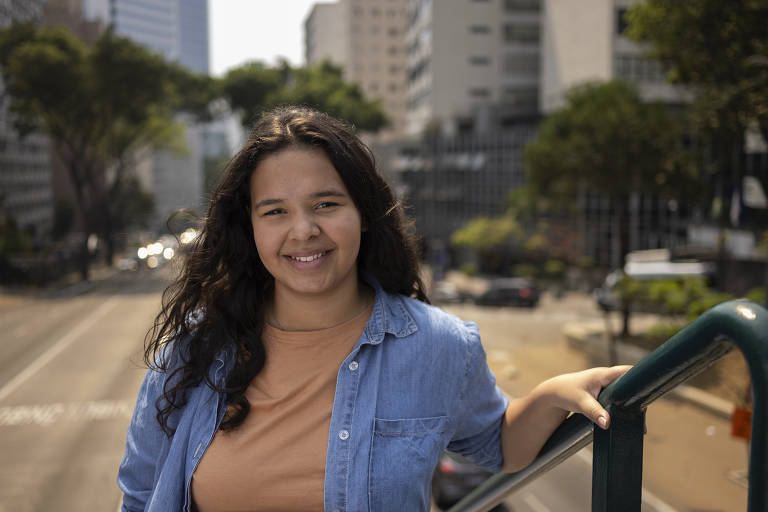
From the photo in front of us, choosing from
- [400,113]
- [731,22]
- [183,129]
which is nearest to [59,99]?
[183,129]

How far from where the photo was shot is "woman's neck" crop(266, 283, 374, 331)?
2.19m

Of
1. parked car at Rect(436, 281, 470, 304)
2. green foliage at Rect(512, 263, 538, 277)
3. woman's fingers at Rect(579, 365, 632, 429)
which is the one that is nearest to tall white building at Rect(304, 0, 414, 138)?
green foliage at Rect(512, 263, 538, 277)

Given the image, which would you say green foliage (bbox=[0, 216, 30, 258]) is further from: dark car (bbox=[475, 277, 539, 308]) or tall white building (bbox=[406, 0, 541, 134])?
tall white building (bbox=[406, 0, 541, 134])

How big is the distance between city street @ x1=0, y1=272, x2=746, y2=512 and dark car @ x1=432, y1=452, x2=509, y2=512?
1701mm

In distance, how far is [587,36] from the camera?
37.5m

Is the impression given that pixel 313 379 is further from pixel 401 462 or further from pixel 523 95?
pixel 523 95

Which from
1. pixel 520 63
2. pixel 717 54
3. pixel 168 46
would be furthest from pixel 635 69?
pixel 168 46

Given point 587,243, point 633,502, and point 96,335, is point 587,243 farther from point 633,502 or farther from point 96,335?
point 633,502

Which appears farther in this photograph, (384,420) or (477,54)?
Result: (477,54)

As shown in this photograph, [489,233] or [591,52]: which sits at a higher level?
[591,52]

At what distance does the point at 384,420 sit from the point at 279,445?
11.2 inches

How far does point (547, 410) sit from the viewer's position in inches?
73.9

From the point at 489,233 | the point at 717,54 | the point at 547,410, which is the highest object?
the point at 717,54

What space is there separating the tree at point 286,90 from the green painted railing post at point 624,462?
46468mm
